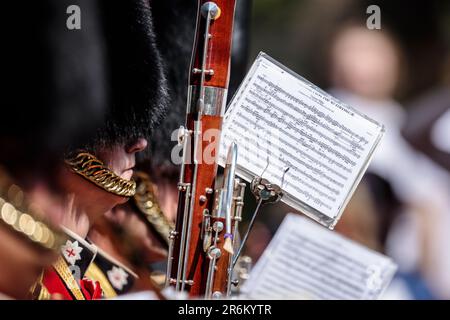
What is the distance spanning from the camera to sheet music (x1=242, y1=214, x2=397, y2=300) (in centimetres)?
338

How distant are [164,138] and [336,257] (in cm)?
87

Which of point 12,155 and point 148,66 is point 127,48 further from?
point 12,155

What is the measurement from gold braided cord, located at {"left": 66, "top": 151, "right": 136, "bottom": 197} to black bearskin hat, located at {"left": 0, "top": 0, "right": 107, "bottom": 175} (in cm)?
7

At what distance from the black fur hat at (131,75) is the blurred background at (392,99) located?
1.36 ft

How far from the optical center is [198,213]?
10.0 ft

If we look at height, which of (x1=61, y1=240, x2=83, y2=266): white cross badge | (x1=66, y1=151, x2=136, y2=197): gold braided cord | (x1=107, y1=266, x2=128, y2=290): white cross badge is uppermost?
(x1=66, y1=151, x2=136, y2=197): gold braided cord

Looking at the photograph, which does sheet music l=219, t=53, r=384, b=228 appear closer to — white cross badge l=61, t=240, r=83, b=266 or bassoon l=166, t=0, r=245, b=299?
bassoon l=166, t=0, r=245, b=299

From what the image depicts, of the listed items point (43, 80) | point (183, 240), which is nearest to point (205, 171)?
point (183, 240)

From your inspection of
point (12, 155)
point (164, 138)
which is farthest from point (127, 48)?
point (12, 155)

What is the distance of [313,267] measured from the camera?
339 centimetres

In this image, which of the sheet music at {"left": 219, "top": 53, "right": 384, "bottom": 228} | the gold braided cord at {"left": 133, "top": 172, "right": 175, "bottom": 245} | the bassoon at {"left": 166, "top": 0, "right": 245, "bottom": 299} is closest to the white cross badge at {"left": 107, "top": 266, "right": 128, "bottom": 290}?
the gold braided cord at {"left": 133, "top": 172, "right": 175, "bottom": 245}

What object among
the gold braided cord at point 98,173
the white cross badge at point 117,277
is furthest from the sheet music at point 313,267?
the gold braided cord at point 98,173

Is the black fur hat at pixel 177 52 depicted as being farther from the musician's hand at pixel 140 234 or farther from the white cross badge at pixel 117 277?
the white cross badge at pixel 117 277
